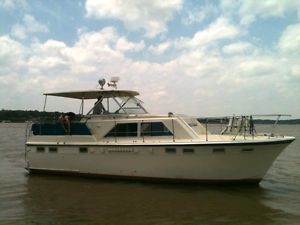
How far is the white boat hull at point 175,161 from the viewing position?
44.2 ft

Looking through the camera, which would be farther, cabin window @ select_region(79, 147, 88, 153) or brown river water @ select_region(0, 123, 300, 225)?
cabin window @ select_region(79, 147, 88, 153)

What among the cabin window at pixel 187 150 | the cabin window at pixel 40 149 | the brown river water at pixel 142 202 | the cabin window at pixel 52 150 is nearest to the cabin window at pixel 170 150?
the cabin window at pixel 187 150

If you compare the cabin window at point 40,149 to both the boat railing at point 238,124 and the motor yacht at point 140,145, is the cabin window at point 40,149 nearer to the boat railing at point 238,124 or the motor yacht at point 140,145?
the motor yacht at point 140,145

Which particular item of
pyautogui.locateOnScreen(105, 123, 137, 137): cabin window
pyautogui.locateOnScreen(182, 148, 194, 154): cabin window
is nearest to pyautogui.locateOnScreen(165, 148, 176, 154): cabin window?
pyautogui.locateOnScreen(182, 148, 194, 154): cabin window

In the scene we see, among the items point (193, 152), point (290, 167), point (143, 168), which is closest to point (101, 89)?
point (143, 168)

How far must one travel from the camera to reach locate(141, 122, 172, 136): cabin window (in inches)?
585

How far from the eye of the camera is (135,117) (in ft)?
51.6

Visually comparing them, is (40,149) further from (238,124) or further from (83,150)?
(238,124)

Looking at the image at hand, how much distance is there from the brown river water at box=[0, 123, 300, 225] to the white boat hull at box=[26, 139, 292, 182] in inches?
14.9

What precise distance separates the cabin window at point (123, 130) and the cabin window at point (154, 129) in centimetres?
38

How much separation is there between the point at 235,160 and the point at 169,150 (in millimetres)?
2327

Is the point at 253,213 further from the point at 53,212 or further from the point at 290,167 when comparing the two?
the point at 290,167

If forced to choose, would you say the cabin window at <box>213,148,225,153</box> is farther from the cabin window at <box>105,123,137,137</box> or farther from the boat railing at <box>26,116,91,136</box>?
the boat railing at <box>26,116,91,136</box>

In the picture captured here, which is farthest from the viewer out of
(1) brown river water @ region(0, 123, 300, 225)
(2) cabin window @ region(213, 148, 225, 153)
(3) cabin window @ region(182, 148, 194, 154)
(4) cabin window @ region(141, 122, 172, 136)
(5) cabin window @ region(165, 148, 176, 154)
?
(4) cabin window @ region(141, 122, 172, 136)
